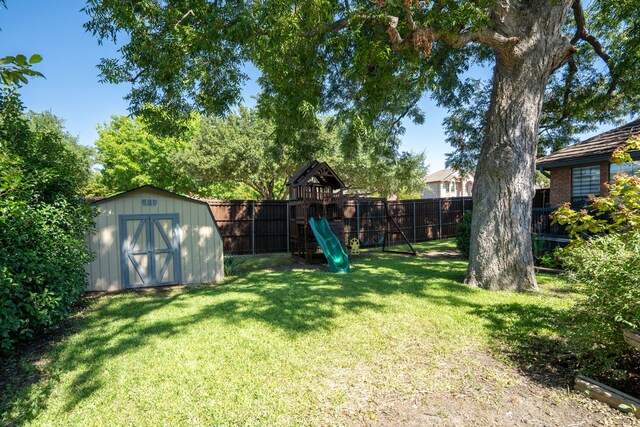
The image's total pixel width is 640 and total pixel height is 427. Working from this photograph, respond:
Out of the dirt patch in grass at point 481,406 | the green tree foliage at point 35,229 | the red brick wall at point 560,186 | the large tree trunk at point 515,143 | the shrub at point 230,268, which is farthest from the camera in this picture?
the red brick wall at point 560,186

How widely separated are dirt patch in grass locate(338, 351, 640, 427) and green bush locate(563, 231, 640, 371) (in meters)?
0.51

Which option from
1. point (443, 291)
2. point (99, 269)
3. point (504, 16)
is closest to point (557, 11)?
point (504, 16)

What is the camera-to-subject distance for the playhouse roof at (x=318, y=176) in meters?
11.8

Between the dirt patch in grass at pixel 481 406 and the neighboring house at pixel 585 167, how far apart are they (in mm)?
10338

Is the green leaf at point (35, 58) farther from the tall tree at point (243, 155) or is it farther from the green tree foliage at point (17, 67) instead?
the tall tree at point (243, 155)

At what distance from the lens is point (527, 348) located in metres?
4.17

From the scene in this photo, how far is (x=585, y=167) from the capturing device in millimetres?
12273

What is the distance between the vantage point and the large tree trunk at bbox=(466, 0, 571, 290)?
6.86 m

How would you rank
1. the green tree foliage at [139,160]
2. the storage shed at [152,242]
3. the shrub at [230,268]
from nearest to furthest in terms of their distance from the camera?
the storage shed at [152,242]
the shrub at [230,268]
the green tree foliage at [139,160]

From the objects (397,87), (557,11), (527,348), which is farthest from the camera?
(397,87)

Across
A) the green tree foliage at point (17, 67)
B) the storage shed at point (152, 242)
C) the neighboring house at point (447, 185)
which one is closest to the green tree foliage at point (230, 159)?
the storage shed at point (152, 242)

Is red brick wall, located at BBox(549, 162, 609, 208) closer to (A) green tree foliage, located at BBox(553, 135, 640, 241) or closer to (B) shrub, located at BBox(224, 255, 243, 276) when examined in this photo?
(A) green tree foliage, located at BBox(553, 135, 640, 241)

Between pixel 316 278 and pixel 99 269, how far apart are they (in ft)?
16.4

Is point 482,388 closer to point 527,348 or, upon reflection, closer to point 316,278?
point 527,348
